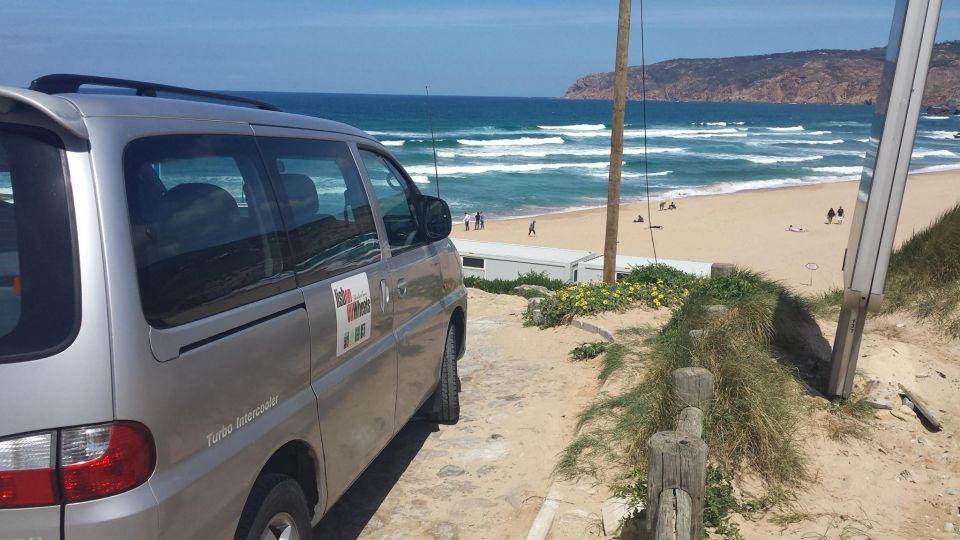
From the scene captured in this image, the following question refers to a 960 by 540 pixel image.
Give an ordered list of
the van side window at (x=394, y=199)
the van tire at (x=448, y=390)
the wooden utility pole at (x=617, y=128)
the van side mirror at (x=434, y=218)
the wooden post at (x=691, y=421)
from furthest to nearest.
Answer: the wooden utility pole at (x=617, y=128) → the van tire at (x=448, y=390) → the van side mirror at (x=434, y=218) → the van side window at (x=394, y=199) → the wooden post at (x=691, y=421)

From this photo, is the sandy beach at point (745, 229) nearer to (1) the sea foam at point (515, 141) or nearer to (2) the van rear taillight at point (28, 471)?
(2) the van rear taillight at point (28, 471)

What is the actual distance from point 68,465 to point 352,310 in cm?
163

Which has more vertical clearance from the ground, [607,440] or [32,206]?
[32,206]

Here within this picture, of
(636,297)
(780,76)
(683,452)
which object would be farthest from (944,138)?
(780,76)

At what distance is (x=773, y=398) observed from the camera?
4.88m

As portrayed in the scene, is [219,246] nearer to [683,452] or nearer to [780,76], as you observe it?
[683,452]

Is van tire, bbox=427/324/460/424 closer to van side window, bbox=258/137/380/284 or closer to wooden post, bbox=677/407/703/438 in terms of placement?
van side window, bbox=258/137/380/284

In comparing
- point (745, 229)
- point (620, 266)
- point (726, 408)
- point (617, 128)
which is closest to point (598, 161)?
point (745, 229)

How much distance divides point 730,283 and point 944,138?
85.4 m

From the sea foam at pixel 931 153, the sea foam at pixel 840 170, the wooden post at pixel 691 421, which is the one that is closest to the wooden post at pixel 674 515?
the wooden post at pixel 691 421

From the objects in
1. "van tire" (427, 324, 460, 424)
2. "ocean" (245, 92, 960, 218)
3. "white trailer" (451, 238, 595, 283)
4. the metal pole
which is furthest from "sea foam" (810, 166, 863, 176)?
"van tire" (427, 324, 460, 424)

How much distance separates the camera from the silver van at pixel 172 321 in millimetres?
2049

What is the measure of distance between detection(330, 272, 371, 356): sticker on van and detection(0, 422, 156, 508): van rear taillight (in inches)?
52.8

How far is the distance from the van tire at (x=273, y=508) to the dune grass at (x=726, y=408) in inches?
85.0
